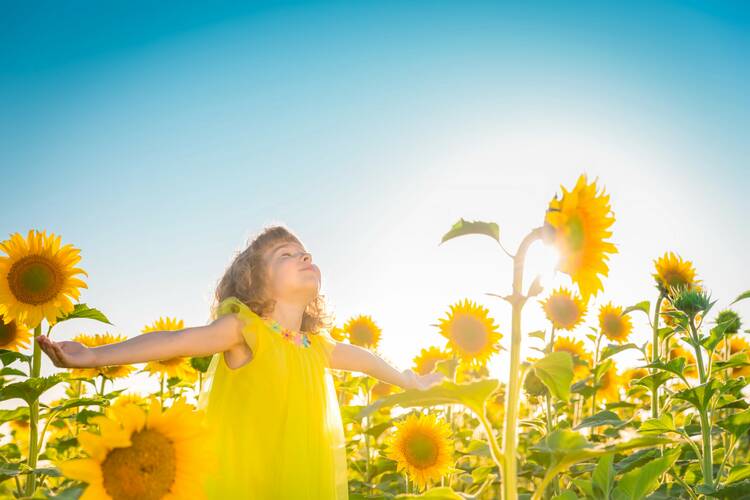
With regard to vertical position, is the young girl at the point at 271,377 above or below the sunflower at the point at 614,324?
below

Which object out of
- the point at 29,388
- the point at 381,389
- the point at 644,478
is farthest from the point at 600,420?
the point at 381,389

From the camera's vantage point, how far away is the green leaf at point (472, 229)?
5.08 feet

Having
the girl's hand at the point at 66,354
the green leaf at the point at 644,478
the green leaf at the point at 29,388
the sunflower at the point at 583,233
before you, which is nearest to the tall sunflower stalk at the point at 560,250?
the sunflower at the point at 583,233

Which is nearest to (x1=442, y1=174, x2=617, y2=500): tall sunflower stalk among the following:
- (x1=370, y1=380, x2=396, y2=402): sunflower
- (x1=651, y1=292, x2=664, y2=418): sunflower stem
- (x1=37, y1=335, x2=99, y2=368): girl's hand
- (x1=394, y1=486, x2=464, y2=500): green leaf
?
(x1=394, y1=486, x2=464, y2=500): green leaf

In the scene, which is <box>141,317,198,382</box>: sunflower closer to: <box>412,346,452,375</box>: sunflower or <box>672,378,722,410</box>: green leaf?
<box>412,346,452,375</box>: sunflower

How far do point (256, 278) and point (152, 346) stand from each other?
0.99 metres

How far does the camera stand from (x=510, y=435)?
5.00ft

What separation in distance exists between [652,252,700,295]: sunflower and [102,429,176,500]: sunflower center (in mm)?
3725

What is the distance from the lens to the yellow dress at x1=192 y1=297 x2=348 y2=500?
272cm

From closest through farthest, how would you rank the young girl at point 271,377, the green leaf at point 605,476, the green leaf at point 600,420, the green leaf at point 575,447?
the green leaf at point 575,447 < the green leaf at point 600,420 < the green leaf at point 605,476 < the young girl at point 271,377

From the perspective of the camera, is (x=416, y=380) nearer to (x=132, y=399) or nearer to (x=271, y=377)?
(x=271, y=377)

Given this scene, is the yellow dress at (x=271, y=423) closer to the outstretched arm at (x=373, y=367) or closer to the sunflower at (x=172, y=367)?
the outstretched arm at (x=373, y=367)

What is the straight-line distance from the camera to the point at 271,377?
291 cm

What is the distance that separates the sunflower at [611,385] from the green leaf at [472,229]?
5.32 metres
